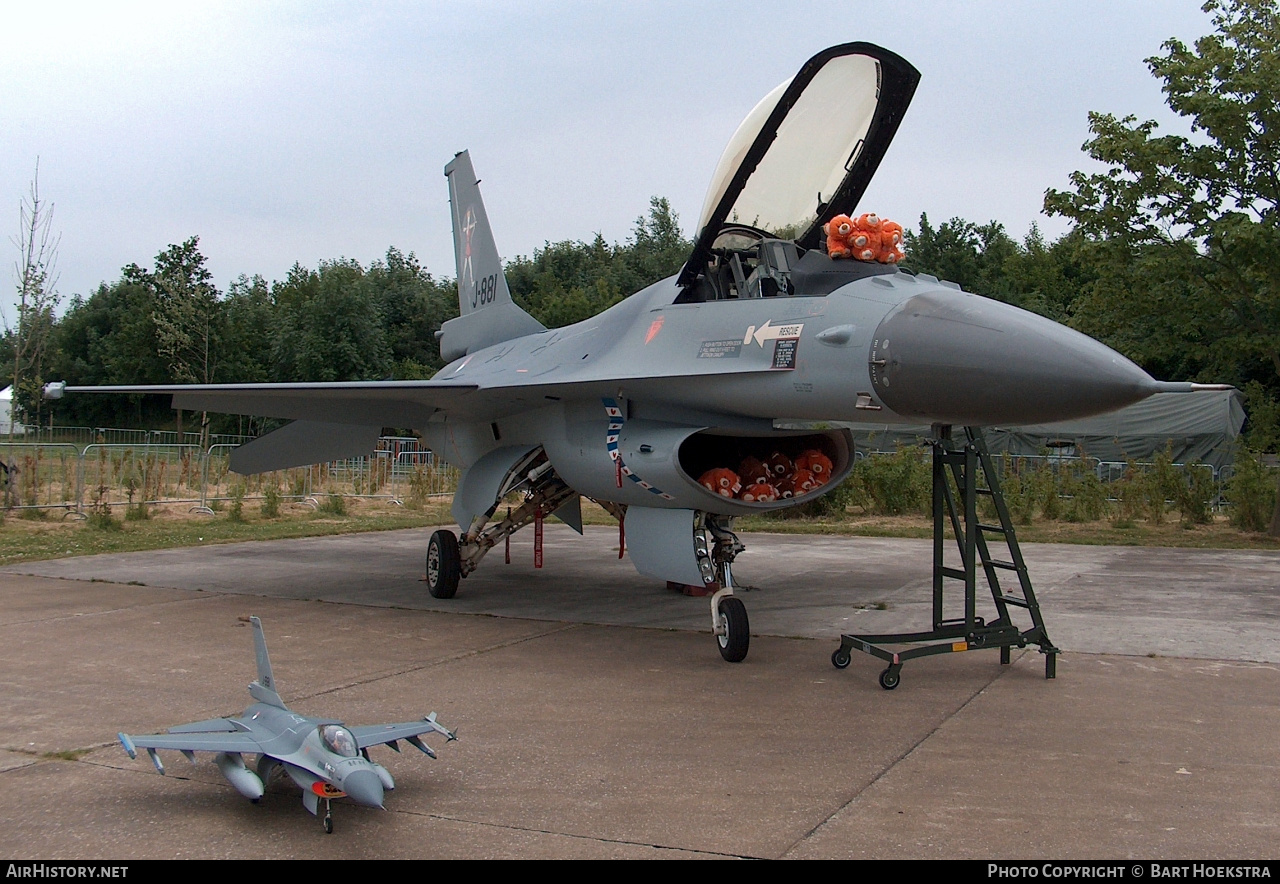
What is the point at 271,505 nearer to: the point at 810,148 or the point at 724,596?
the point at 724,596

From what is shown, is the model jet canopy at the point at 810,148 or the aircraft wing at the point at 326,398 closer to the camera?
the model jet canopy at the point at 810,148

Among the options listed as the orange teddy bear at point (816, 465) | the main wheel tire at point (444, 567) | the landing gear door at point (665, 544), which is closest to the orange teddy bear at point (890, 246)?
the orange teddy bear at point (816, 465)

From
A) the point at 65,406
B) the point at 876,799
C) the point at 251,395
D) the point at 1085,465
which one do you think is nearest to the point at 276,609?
the point at 251,395

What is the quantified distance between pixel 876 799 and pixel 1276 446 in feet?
49.5

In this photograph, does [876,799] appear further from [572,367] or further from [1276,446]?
[1276,446]

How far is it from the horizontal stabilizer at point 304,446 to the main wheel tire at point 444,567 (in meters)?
2.25

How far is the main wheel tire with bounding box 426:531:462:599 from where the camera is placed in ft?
31.1

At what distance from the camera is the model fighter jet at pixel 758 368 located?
→ 17.5ft

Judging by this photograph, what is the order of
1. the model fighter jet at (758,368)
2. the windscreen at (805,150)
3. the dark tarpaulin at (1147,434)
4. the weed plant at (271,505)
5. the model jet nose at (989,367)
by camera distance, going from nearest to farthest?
the model jet nose at (989,367) < the model fighter jet at (758,368) < the windscreen at (805,150) < the weed plant at (271,505) < the dark tarpaulin at (1147,434)

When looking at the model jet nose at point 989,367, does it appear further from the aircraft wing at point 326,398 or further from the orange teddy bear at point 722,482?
the aircraft wing at point 326,398

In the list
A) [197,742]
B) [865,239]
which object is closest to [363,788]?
[197,742]

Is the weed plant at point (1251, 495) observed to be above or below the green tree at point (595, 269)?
below

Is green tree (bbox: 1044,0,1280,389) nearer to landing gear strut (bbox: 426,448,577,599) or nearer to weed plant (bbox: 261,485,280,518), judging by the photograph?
landing gear strut (bbox: 426,448,577,599)

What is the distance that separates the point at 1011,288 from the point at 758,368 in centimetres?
4060
